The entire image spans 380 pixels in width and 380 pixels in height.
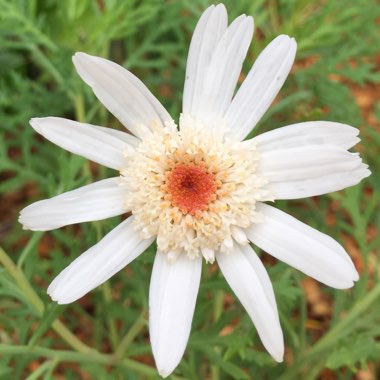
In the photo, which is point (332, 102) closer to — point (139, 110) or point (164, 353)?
point (139, 110)

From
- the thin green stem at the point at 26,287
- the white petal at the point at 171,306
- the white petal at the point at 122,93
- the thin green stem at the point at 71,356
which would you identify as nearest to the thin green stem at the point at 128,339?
the thin green stem at the point at 71,356

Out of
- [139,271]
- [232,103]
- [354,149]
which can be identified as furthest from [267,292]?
[354,149]

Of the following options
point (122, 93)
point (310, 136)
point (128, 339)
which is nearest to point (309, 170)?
point (310, 136)

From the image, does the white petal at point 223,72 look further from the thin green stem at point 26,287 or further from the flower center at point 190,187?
the thin green stem at point 26,287

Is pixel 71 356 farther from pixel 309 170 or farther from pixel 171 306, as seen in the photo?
pixel 309 170

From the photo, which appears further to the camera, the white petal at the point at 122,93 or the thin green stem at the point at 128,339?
the thin green stem at the point at 128,339

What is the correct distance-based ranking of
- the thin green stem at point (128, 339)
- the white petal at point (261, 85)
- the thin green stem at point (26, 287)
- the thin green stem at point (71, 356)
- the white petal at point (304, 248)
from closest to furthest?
the white petal at point (304, 248) → the white petal at point (261, 85) → the thin green stem at point (26, 287) → the thin green stem at point (71, 356) → the thin green stem at point (128, 339)

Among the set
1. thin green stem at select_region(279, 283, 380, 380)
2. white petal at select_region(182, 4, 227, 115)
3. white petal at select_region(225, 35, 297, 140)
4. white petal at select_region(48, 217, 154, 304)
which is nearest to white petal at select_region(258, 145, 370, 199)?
white petal at select_region(225, 35, 297, 140)
